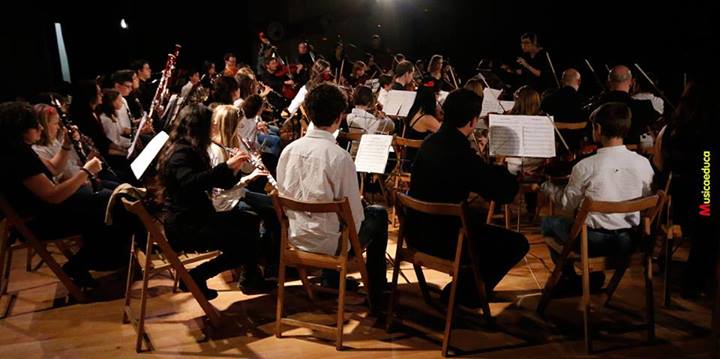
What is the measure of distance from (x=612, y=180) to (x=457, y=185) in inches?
28.9

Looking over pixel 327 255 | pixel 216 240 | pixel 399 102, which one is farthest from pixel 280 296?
pixel 399 102

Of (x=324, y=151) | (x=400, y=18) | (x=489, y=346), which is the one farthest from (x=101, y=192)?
(x=400, y=18)

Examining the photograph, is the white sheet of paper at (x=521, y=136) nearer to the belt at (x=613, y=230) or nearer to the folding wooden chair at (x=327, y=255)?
the belt at (x=613, y=230)

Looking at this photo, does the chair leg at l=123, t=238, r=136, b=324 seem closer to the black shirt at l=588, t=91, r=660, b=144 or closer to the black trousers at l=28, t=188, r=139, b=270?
the black trousers at l=28, t=188, r=139, b=270

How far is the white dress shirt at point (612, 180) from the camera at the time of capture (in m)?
2.68

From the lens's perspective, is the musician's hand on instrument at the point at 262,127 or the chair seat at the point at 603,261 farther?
the musician's hand on instrument at the point at 262,127

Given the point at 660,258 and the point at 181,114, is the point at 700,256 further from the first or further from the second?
the point at 181,114

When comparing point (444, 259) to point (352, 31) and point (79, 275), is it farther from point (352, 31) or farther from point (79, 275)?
point (352, 31)

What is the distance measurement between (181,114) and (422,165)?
1304mm

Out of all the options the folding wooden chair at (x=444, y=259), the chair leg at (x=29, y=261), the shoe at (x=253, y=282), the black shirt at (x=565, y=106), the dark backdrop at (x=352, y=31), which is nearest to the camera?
the folding wooden chair at (x=444, y=259)

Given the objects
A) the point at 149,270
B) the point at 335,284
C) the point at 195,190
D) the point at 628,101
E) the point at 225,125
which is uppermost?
the point at 628,101

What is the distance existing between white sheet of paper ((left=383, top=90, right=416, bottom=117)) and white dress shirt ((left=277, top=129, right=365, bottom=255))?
8.49 ft

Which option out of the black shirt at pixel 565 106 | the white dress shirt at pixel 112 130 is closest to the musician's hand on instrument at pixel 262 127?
the white dress shirt at pixel 112 130

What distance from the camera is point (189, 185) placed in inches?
112
